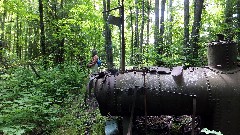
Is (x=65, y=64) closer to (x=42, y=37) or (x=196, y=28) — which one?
(x=42, y=37)

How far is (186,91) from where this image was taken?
5.32m

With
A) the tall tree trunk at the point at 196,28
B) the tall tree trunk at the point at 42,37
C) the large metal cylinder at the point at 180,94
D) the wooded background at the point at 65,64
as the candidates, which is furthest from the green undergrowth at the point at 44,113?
the tall tree trunk at the point at 196,28

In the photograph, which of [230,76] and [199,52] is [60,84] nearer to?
[199,52]

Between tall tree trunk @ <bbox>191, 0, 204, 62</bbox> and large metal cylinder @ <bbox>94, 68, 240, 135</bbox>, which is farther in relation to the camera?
tall tree trunk @ <bbox>191, 0, 204, 62</bbox>

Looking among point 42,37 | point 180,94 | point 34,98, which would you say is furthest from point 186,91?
point 42,37

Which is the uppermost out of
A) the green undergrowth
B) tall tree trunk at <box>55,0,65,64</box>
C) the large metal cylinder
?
tall tree trunk at <box>55,0,65,64</box>

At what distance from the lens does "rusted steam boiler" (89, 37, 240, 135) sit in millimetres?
5168

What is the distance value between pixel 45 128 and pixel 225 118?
4.64 metres

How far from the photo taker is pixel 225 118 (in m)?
5.15

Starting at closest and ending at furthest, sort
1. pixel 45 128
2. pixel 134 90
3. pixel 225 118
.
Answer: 1. pixel 225 118
2. pixel 134 90
3. pixel 45 128

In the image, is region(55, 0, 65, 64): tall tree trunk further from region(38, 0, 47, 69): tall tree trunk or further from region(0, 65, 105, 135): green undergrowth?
region(0, 65, 105, 135): green undergrowth

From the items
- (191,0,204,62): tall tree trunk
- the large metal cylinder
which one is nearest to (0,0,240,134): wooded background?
(191,0,204,62): tall tree trunk

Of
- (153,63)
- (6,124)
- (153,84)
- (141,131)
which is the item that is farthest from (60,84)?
(153,84)

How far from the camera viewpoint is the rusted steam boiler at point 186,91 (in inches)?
203
